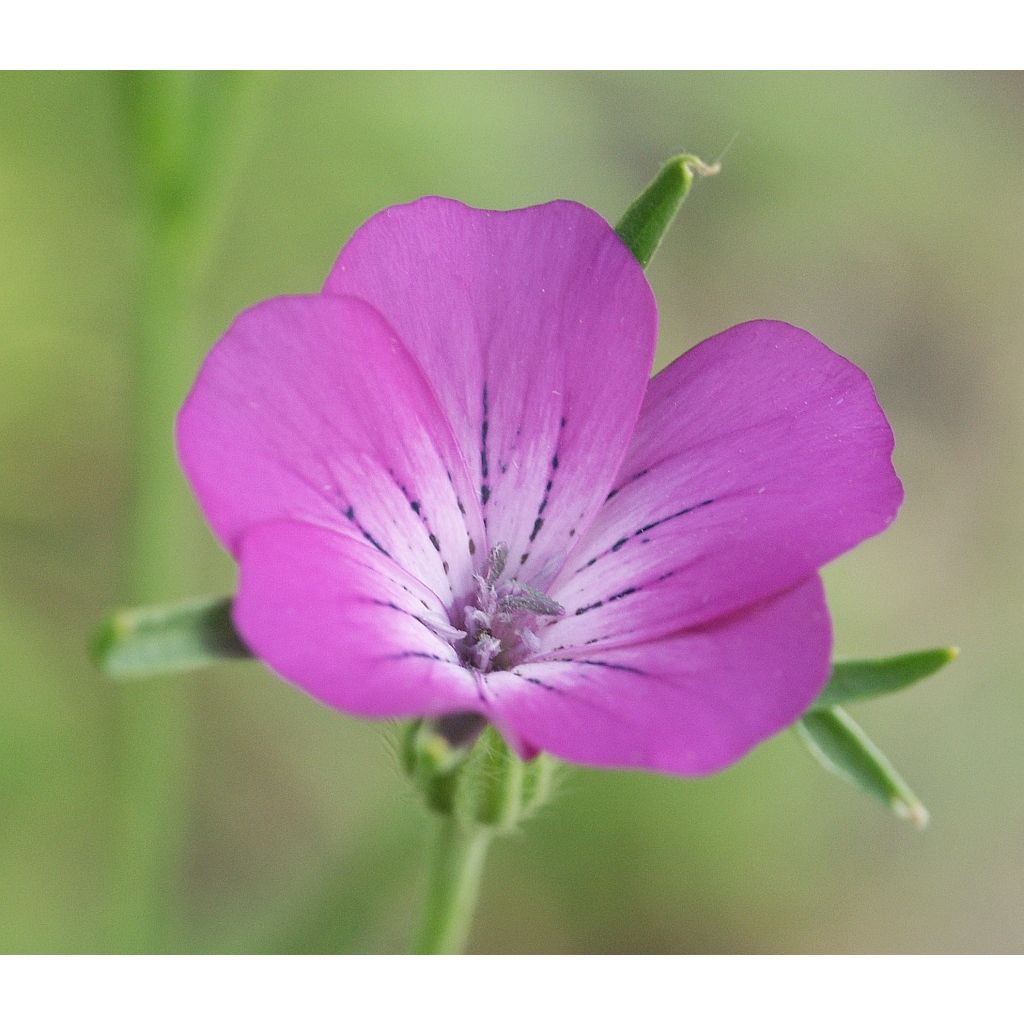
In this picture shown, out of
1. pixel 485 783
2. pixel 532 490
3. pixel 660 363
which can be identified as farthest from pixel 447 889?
pixel 660 363

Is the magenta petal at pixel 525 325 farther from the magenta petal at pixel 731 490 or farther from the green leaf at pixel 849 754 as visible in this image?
the green leaf at pixel 849 754

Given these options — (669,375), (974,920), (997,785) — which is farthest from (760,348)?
(997,785)

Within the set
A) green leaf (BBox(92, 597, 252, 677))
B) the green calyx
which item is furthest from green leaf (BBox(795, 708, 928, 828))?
green leaf (BBox(92, 597, 252, 677))

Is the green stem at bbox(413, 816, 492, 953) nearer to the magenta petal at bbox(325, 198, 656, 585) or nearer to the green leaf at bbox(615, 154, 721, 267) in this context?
the magenta petal at bbox(325, 198, 656, 585)

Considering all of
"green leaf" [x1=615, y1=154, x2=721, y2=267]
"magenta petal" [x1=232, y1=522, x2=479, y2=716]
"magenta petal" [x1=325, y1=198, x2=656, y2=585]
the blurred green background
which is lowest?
the blurred green background

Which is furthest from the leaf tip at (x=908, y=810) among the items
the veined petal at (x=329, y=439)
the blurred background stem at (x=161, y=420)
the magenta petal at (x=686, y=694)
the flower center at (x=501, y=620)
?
the blurred background stem at (x=161, y=420)

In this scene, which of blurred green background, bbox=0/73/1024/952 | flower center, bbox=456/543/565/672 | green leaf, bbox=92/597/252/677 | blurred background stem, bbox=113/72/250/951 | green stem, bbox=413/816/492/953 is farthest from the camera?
blurred green background, bbox=0/73/1024/952

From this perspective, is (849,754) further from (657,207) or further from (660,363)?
(660,363)
